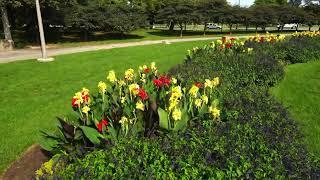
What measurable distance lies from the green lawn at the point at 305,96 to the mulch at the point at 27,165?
14.7ft

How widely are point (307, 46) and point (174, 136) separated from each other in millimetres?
13242

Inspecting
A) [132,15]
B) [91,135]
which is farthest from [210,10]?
[91,135]

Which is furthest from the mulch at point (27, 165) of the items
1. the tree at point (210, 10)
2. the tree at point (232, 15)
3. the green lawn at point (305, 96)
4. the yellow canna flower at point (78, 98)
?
the tree at point (232, 15)

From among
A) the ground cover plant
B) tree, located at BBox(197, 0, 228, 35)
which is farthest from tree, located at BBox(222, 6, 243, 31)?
the ground cover plant

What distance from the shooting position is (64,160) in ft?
13.8

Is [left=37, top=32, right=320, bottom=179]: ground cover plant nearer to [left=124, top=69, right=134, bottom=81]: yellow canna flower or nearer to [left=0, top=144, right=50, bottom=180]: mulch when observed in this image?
[left=0, top=144, right=50, bottom=180]: mulch

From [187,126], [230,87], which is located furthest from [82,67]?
[187,126]

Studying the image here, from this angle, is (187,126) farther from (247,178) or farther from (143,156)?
(247,178)

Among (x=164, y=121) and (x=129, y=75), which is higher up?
(x=129, y=75)

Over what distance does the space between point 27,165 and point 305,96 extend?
7661 mm

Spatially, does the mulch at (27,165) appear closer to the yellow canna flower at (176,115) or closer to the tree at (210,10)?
the yellow canna flower at (176,115)

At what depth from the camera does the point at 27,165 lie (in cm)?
573

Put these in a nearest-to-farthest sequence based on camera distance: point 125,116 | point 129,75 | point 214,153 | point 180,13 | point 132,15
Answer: point 214,153
point 125,116
point 129,75
point 132,15
point 180,13

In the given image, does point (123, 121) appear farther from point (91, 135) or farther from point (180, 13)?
point (180, 13)
